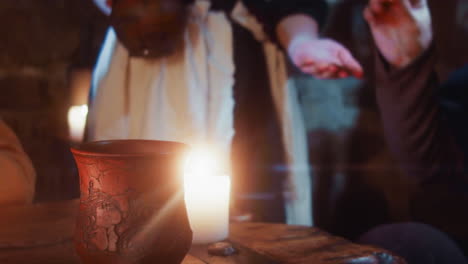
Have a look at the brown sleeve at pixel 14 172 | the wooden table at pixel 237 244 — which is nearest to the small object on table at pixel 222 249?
the wooden table at pixel 237 244

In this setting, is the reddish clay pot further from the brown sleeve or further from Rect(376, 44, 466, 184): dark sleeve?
Rect(376, 44, 466, 184): dark sleeve

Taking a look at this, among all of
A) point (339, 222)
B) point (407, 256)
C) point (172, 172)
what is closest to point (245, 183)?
point (339, 222)

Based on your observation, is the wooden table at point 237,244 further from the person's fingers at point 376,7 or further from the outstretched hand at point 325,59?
the person's fingers at point 376,7

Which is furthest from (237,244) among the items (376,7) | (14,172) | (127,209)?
(376,7)

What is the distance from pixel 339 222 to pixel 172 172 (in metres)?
1.05

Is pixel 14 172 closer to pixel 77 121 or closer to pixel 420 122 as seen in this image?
pixel 77 121

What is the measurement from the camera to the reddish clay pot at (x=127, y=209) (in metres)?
0.48

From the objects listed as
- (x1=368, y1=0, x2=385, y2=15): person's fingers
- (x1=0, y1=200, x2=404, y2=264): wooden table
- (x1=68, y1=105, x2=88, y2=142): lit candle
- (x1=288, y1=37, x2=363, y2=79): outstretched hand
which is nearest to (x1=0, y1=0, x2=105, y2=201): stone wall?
(x1=68, y1=105, x2=88, y2=142): lit candle

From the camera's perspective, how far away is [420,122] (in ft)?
3.48

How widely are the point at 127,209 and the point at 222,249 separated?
0.50 ft

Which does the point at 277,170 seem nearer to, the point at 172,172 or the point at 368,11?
the point at 368,11

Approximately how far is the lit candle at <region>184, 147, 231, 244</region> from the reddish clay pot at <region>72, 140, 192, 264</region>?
13 cm

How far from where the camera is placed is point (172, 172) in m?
0.51

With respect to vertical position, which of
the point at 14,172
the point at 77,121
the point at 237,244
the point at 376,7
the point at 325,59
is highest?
the point at 376,7
